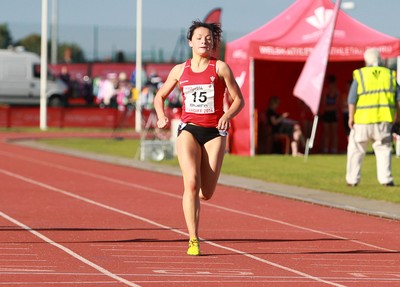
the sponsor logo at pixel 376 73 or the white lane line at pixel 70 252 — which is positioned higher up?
the sponsor logo at pixel 376 73

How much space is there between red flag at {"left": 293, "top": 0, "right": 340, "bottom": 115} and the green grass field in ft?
4.40

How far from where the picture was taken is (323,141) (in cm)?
3231

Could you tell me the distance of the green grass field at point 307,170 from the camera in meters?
19.9

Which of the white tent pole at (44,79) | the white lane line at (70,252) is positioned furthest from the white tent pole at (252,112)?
the white tent pole at (44,79)

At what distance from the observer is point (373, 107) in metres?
19.6

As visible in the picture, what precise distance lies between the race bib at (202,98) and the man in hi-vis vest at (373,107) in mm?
8281

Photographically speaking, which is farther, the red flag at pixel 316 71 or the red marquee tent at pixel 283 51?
the red marquee tent at pixel 283 51

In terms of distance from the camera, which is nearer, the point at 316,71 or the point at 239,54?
the point at 316,71

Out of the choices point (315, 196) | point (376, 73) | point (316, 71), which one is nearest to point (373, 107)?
point (376, 73)

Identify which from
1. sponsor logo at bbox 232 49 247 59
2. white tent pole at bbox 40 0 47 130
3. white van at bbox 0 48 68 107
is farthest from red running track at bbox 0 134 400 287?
white van at bbox 0 48 68 107

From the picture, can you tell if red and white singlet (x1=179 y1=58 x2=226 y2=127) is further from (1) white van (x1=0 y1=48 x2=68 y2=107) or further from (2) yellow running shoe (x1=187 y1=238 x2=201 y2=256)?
(1) white van (x1=0 y1=48 x2=68 y2=107)

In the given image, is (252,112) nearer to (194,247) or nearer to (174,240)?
(174,240)

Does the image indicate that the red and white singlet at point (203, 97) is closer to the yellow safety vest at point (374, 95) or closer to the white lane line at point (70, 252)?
the white lane line at point (70, 252)

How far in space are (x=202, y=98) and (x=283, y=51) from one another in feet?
58.6
